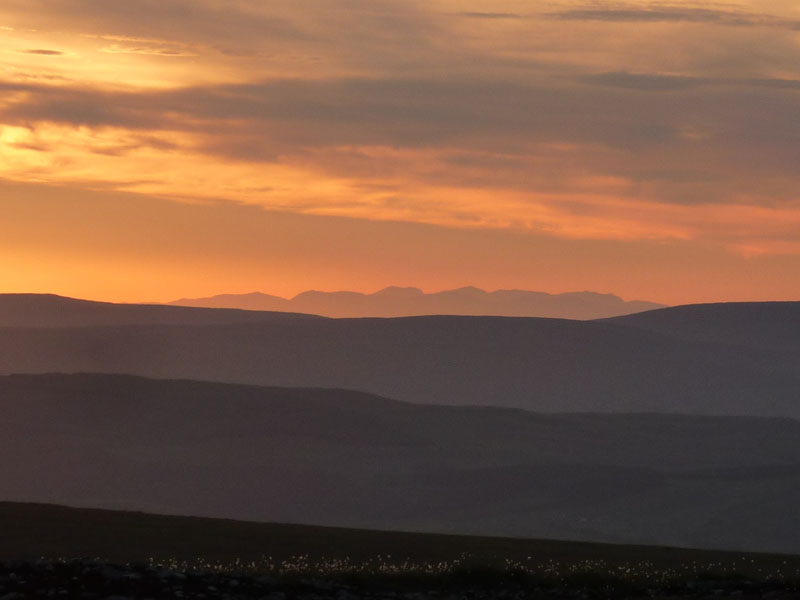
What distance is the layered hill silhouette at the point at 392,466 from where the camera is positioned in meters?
135

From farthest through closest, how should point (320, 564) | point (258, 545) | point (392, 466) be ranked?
point (392, 466) < point (258, 545) < point (320, 564)

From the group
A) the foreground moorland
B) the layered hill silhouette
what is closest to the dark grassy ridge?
the foreground moorland

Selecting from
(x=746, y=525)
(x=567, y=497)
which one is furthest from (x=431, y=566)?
(x=567, y=497)

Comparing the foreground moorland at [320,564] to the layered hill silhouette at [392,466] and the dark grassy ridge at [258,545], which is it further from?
the layered hill silhouette at [392,466]

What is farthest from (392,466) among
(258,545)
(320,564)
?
(320,564)

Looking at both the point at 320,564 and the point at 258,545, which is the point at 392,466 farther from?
→ the point at 320,564

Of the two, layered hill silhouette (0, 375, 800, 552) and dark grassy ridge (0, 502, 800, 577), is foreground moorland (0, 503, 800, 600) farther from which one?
layered hill silhouette (0, 375, 800, 552)

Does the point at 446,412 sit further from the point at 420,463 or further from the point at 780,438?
the point at 780,438

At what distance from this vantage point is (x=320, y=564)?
38281 mm

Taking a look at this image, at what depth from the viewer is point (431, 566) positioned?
37500 millimetres

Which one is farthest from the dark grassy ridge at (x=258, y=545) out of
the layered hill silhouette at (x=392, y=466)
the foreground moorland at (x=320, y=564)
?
the layered hill silhouette at (x=392, y=466)

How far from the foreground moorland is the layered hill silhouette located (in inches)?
2943

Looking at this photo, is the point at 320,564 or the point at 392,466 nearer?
the point at 320,564

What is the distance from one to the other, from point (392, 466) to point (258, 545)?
4922 inches
